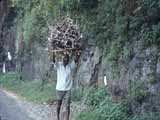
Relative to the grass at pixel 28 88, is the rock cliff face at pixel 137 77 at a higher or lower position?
higher

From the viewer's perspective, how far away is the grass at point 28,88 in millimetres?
15406

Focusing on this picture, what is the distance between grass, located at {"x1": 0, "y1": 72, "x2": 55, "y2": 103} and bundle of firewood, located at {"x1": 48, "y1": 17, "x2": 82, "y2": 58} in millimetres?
2502

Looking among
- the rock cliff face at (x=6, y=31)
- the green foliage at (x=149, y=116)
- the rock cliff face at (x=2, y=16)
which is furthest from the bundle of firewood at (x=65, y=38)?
the rock cliff face at (x=2, y=16)

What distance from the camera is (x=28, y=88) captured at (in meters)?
17.5

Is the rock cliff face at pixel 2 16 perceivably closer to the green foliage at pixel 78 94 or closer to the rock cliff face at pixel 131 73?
the rock cliff face at pixel 131 73

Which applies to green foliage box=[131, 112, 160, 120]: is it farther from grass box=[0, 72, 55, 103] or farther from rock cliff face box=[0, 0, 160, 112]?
grass box=[0, 72, 55, 103]

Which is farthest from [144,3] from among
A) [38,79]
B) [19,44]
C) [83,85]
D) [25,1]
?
[19,44]

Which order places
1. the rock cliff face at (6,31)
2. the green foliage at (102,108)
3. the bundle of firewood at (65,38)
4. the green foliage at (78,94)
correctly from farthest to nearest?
the rock cliff face at (6,31), the green foliage at (78,94), the bundle of firewood at (65,38), the green foliage at (102,108)

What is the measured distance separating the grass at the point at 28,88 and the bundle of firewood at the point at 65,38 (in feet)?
8.21

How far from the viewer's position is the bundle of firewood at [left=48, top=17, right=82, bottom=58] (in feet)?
41.5

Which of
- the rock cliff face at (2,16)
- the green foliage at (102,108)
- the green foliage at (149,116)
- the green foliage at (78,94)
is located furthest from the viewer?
the rock cliff face at (2,16)

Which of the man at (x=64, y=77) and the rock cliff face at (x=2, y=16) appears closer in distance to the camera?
the man at (x=64, y=77)

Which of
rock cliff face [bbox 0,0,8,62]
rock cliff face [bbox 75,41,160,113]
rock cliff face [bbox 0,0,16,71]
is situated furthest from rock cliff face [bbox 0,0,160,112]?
rock cliff face [bbox 0,0,8,62]

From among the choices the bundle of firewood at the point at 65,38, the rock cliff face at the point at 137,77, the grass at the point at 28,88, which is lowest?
the grass at the point at 28,88
